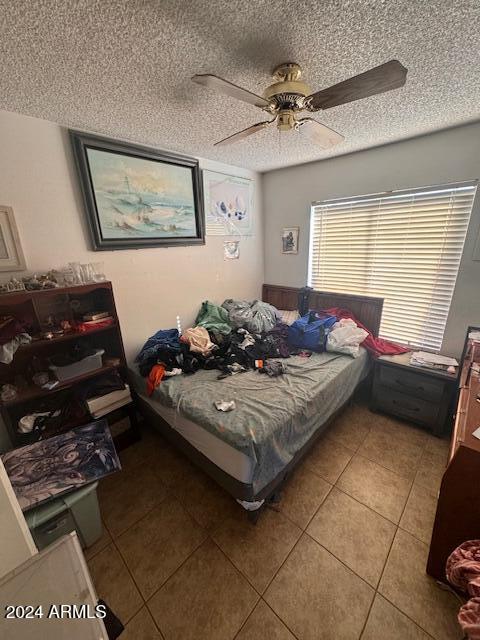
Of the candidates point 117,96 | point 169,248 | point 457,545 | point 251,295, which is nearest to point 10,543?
point 457,545

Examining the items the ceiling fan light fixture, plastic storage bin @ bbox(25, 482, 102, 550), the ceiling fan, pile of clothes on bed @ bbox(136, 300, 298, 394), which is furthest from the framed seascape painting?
plastic storage bin @ bbox(25, 482, 102, 550)

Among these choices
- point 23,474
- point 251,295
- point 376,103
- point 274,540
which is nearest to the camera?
point 23,474

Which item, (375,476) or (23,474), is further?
(375,476)

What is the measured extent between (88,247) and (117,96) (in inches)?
40.3

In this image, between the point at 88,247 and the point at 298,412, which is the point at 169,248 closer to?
the point at 88,247

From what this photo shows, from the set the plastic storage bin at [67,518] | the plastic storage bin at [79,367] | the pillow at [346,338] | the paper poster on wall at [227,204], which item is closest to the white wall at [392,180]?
the paper poster on wall at [227,204]

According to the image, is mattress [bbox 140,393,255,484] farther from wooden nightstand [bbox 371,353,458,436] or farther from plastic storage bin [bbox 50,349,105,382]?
wooden nightstand [bbox 371,353,458,436]

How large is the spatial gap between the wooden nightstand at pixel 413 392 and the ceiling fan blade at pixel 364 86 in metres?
1.98

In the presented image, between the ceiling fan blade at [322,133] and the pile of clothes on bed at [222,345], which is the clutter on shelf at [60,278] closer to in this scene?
the pile of clothes on bed at [222,345]

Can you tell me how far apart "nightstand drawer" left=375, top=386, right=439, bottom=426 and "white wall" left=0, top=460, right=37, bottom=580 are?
255 cm

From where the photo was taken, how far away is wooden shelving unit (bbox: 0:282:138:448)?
1.62 m

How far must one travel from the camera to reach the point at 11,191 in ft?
5.26

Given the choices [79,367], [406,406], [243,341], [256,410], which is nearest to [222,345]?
[243,341]

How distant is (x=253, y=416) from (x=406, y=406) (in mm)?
1621
